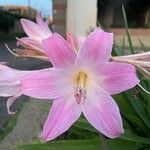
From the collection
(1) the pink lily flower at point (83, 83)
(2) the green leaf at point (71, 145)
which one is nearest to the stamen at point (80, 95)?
(1) the pink lily flower at point (83, 83)

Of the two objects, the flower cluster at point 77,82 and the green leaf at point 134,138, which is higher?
the flower cluster at point 77,82

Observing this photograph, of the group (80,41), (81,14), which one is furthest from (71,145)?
(81,14)

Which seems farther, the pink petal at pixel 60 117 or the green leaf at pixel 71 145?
the green leaf at pixel 71 145

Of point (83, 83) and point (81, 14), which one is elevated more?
point (83, 83)

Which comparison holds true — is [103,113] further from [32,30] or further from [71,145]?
[71,145]

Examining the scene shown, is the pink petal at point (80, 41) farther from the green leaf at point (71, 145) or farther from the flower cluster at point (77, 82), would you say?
the green leaf at point (71, 145)

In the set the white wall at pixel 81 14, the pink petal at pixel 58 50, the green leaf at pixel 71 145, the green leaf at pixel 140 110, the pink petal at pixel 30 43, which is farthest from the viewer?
the white wall at pixel 81 14

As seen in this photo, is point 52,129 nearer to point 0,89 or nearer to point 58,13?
point 0,89
